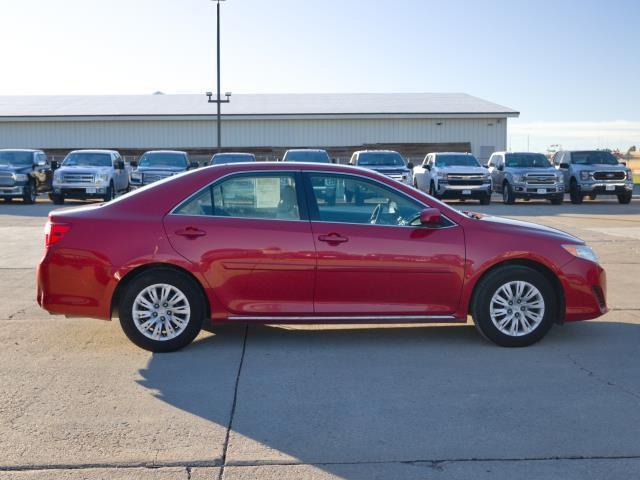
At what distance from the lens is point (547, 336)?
26.3ft

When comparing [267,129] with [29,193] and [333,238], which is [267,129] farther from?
[333,238]

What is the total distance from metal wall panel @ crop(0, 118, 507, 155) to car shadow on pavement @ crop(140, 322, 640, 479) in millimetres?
34514

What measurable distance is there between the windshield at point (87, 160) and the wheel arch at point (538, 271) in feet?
73.7

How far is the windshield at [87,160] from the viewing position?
2788cm

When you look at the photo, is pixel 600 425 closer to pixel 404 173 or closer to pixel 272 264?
pixel 272 264

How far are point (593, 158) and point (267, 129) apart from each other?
58.0 feet

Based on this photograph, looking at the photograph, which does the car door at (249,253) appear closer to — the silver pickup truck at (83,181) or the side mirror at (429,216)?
the side mirror at (429,216)

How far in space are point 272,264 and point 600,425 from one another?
3.02 metres

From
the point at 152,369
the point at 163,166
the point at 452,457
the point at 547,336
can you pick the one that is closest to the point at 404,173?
the point at 163,166

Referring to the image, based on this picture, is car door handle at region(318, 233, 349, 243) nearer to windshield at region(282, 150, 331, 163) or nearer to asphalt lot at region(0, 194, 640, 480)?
asphalt lot at region(0, 194, 640, 480)

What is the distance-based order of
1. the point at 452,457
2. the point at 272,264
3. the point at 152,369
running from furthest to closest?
1. the point at 272,264
2. the point at 152,369
3. the point at 452,457

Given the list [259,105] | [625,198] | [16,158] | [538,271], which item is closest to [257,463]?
[538,271]

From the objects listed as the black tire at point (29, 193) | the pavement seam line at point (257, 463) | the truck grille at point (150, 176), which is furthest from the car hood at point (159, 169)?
the pavement seam line at point (257, 463)

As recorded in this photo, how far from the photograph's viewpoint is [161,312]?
23.5 ft
